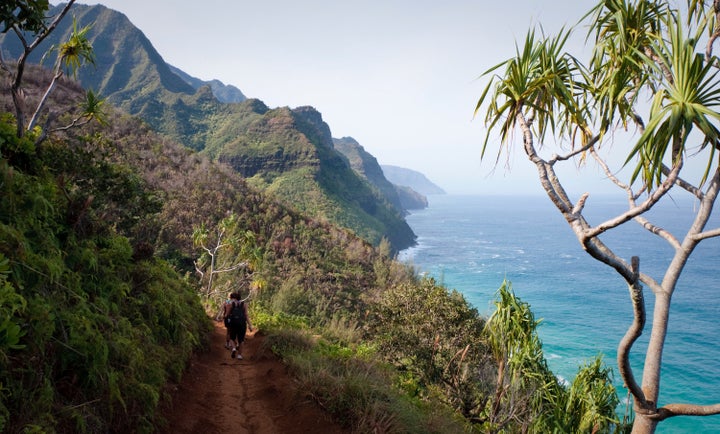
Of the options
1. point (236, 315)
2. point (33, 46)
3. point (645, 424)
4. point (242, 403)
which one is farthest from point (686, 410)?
point (33, 46)

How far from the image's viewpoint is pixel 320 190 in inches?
2783

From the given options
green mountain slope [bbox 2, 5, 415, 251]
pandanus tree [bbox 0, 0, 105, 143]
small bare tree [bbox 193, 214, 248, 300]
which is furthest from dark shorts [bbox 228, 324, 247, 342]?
green mountain slope [bbox 2, 5, 415, 251]

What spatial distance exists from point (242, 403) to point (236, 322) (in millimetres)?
→ 2158

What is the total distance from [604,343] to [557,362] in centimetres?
843

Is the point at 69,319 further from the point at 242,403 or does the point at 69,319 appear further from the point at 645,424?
the point at 645,424

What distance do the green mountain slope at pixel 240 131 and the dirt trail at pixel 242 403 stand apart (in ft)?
175

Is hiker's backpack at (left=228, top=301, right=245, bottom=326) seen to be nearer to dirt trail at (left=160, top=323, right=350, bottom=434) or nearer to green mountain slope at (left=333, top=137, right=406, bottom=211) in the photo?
dirt trail at (left=160, top=323, right=350, bottom=434)

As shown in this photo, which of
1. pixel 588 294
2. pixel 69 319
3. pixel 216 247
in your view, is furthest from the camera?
pixel 588 294

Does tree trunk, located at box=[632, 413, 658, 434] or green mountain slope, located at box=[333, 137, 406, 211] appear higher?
green mountain slope, located at box=[333, 137, 406, 211]

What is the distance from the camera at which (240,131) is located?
8550 cm

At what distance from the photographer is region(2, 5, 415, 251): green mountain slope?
7100cm

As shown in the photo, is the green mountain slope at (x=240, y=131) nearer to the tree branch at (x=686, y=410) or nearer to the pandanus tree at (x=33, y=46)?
the pandanus tree at (x=33, y=46)

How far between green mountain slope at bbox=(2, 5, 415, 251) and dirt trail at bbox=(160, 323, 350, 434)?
2095 inches

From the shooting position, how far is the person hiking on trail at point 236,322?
7.34m
